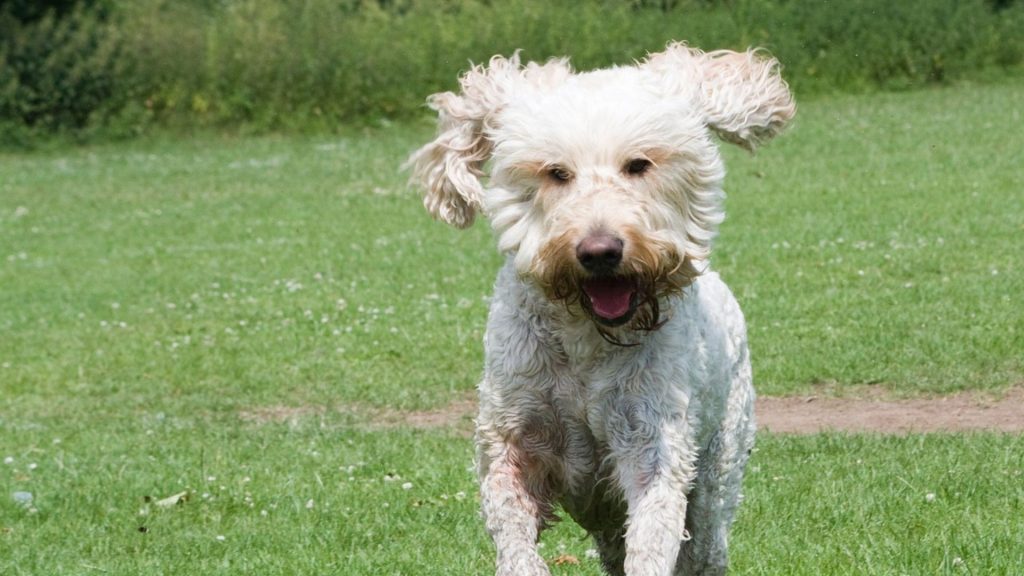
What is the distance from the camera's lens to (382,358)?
10438 mm

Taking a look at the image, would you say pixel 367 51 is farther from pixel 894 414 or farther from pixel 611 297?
pixel 611 297

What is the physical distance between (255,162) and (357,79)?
471 cm

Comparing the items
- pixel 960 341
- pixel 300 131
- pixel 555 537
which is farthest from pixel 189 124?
pixel 555 537

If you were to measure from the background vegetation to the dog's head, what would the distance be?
2292 cm

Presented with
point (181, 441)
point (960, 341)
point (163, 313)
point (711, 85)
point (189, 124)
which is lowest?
point (189, 124)

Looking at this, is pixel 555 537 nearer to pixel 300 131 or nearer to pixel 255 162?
pixel 255 162

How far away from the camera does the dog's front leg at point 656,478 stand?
13.4 feet

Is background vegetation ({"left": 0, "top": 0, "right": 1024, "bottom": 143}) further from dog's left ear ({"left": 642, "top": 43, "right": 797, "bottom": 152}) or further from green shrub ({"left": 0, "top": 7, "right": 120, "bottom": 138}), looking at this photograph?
dog's left ear ({"left": 642, "top": 43, "right": 797, "bottom": 152})

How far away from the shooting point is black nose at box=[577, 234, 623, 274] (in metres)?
3.89

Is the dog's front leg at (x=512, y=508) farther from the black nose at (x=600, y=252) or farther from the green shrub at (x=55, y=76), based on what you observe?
the green shrub at (x=55, y=76)

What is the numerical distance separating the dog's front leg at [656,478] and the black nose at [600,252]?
491mm

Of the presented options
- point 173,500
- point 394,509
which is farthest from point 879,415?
point 173,500

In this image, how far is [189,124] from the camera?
28.3 metres

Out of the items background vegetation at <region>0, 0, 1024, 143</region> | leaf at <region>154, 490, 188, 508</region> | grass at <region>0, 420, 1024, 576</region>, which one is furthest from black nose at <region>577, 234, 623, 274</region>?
background vegetation at <region>0, 0, 1024, 143</region>
